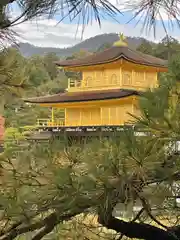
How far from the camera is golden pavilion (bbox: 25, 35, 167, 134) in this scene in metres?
10.5

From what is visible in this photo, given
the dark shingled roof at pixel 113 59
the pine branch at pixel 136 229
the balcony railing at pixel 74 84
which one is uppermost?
the dark shingled roof at pixel 113 59

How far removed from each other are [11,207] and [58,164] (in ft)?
0.39

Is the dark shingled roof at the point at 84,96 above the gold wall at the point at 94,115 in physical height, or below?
above

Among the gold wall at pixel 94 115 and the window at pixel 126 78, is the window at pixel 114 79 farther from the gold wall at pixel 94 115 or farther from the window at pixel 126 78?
the gold wall at pixel 94 115

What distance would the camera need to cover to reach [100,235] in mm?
1124

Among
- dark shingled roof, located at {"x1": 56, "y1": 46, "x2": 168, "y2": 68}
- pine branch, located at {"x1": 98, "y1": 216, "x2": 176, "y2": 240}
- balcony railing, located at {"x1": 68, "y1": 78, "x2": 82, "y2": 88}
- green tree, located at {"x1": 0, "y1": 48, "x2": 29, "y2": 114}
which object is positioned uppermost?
dark shingled roof, located at {"x1": 56, "y1": 46, "x2": 168, "y2": 68}

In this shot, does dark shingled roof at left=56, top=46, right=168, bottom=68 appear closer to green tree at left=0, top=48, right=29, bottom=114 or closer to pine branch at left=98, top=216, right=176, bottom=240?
green tree at left=0, top=48, right=29, bottom=114

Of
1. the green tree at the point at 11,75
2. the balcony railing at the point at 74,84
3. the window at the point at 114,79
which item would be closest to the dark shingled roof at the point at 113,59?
the window at the point at 114,79

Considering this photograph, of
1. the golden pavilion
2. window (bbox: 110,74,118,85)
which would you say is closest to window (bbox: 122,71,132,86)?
the golden pavilion

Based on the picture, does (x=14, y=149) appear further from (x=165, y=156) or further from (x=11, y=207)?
(x=165, y=156)

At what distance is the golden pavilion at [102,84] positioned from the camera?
34.4 ft

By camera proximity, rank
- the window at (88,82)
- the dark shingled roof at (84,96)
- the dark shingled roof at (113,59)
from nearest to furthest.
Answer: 1. the dark shingled roof at (84,96)
2. the dark shingled roof at (113,59)
3. the window at (88,82)

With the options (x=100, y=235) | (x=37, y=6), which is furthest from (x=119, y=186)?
(x=37, y=6)

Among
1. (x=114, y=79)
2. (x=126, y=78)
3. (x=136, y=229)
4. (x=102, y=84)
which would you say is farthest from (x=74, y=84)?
(x=136, y=229)
